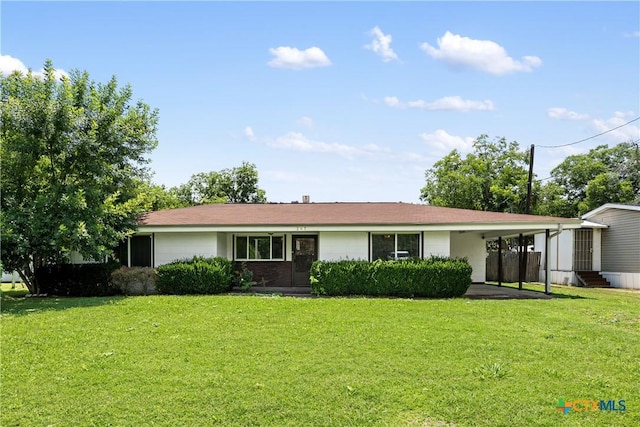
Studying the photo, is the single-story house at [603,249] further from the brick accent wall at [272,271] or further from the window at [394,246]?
the brick accent wall at [272,271]

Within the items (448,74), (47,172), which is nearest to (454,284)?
(448,74)

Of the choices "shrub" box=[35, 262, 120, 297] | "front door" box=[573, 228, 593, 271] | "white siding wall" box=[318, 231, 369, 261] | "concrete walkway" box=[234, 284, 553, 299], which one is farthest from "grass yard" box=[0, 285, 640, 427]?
"front door" box=[573, 228, 593, 271]

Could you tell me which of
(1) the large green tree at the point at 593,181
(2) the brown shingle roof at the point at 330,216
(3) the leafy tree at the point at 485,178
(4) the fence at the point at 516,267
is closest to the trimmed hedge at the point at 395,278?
(2) the brown shingle roof at the point at 330,216

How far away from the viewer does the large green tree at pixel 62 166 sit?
45.3ft

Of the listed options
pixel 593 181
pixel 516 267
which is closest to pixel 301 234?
pixel 516 267

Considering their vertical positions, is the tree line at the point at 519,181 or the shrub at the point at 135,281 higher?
the tree line at the point at 519,181

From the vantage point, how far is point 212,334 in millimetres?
8844

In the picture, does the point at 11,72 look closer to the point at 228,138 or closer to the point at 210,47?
the point at 210,47

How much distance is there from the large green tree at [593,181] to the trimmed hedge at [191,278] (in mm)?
29151

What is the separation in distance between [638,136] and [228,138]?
32.7 m

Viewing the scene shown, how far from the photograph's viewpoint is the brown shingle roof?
16.3m

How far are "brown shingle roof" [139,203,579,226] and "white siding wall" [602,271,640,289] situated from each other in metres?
8.02

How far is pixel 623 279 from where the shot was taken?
2186 centimetres

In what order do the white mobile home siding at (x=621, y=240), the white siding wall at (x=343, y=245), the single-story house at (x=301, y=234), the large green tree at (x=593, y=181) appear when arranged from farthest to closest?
1. the large green tree at (x=593, y=181)
2. the white mobile home siding at (x=621, y=240)
3. the white siding wall at (x=343, y=245)
4. the single-story house at (x=301, y=234)
